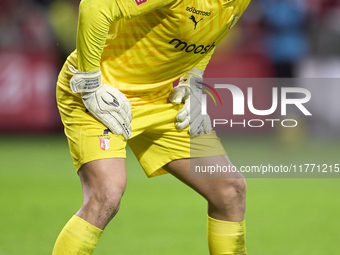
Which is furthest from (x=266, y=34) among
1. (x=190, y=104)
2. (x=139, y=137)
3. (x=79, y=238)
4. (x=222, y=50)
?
(x=79, y=238)

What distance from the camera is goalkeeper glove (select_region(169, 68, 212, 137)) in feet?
11.3

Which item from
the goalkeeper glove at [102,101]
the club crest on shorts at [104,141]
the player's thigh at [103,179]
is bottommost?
the player's thigh at [103,179]

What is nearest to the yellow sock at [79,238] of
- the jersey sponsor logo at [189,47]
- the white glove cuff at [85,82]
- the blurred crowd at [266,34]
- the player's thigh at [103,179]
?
the player's thigh at [103,179]

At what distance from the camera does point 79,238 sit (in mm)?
2947

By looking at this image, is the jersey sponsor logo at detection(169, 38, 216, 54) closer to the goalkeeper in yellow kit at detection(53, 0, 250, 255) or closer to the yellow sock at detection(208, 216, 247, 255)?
the goalkeeper in yellow kit at detection(53, 0, 250, 255)

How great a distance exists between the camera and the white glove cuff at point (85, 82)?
3.02m

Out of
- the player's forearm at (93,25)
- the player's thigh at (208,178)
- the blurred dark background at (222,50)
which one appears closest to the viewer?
the player's forearm at (93,25)

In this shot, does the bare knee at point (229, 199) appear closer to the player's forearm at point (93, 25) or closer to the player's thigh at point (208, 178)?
the player's thigh at point (208, 178)

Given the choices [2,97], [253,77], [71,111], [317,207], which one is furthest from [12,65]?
[71,111]

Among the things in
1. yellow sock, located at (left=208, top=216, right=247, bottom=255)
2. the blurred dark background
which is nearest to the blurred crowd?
the blurred dark background

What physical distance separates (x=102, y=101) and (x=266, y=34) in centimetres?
709

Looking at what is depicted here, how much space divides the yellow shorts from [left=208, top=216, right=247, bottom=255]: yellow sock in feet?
1.30

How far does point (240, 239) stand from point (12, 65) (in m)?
6.48

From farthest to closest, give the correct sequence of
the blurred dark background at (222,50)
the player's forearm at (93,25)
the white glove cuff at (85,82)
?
the blurred dark background at (222,50) → the white glove cuff at (85,82) → the player's forearm at (93,25)
